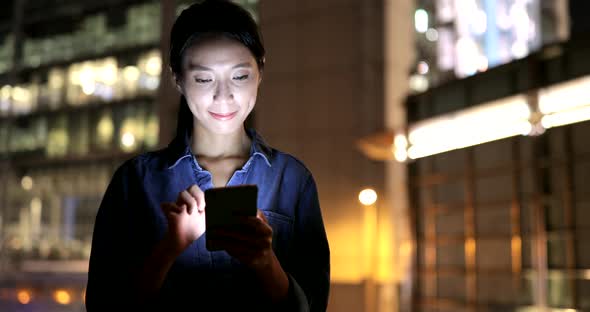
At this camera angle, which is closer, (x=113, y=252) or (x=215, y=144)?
(x=113, y=252)

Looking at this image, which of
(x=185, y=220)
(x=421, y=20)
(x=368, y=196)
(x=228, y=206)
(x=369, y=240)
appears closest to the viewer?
(x=228, y=206)

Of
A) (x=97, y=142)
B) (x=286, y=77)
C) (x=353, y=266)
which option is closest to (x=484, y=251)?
(x=353, y=266)

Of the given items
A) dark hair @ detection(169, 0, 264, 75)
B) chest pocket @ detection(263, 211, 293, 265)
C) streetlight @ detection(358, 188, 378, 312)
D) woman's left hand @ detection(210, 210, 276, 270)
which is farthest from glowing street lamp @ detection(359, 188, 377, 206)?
woman's left hand @ detection(210, 210, 276, 270)

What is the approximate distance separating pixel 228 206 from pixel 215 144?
1.99 feet

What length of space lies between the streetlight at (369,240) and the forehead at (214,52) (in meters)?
24.0

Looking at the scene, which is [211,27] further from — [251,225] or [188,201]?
[251,225]

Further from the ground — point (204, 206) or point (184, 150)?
point (184, 150)

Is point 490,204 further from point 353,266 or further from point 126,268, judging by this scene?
point 126,268

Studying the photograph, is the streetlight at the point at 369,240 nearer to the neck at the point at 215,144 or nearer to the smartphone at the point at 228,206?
the neck at the point at 215,144

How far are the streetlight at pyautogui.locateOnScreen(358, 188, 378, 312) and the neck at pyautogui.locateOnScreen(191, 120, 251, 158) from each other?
78.2ft

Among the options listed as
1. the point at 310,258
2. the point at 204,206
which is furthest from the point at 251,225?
the point at 310,258

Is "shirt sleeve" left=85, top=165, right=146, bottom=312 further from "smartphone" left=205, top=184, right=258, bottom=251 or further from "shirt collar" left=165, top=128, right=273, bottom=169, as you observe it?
"smartphone" left=205, top=184, right=258, bottom=251

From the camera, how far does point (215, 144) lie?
3729 millimetres

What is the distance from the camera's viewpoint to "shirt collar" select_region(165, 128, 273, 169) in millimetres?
3680
